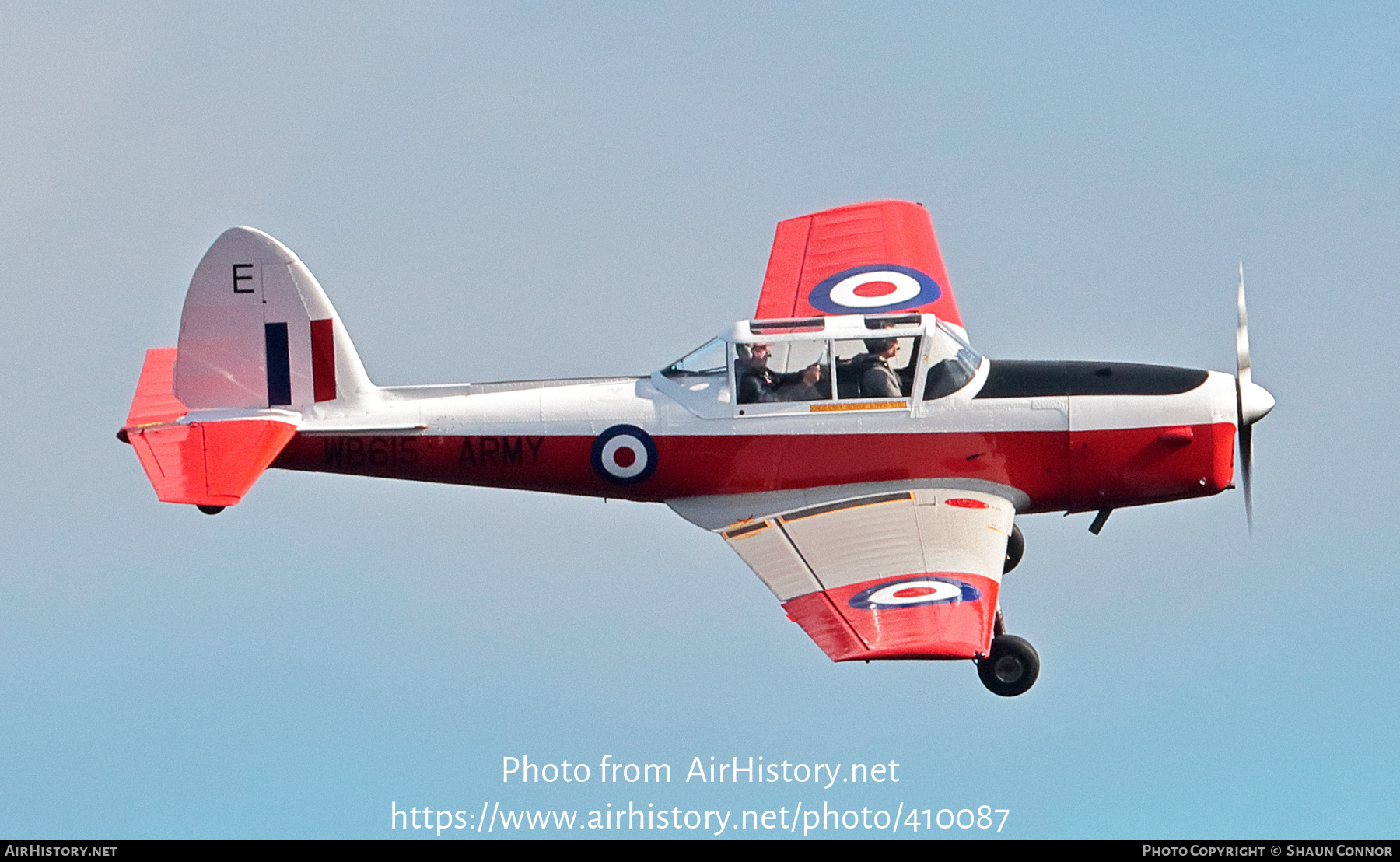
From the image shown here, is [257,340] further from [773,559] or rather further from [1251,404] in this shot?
[1251,404]

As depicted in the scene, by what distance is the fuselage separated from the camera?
17.1 metres

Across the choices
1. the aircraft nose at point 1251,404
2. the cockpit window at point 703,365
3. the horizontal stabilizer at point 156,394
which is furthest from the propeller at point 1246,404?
the horizontal stabilizer at point 156,394

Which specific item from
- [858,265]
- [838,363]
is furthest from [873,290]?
[838,363]

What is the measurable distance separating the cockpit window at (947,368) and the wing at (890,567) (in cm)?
79

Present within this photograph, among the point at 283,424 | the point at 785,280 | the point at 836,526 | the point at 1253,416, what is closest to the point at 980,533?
the point at 836,526

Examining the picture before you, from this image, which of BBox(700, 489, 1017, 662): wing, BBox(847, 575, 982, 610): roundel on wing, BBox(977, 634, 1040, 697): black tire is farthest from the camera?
BBox(977, 634, 1040, 697): black tire

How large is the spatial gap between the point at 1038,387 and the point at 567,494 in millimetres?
3938

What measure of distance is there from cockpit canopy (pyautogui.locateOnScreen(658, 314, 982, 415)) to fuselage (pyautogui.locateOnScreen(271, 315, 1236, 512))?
2 cm

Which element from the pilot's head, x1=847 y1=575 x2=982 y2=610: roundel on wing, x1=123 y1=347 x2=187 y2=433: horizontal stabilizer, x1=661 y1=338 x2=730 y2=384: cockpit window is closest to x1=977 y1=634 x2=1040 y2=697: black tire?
x1=847 y1=575 x2=982 y2=610: roundel on wing

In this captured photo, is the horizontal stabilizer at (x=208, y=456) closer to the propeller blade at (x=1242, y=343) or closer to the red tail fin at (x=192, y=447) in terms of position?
the red tail fin at (x=192, y=447)

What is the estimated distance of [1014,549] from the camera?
1853 centimetres

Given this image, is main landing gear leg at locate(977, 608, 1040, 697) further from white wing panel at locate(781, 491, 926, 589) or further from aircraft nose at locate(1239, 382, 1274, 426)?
aircraft nose at locate(1239, 382, 1274, 426)

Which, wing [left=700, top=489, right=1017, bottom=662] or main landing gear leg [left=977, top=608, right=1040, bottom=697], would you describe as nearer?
wing [left=700, top=489, right=1017, bottom=662]

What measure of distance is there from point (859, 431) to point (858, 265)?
267 centimetres
